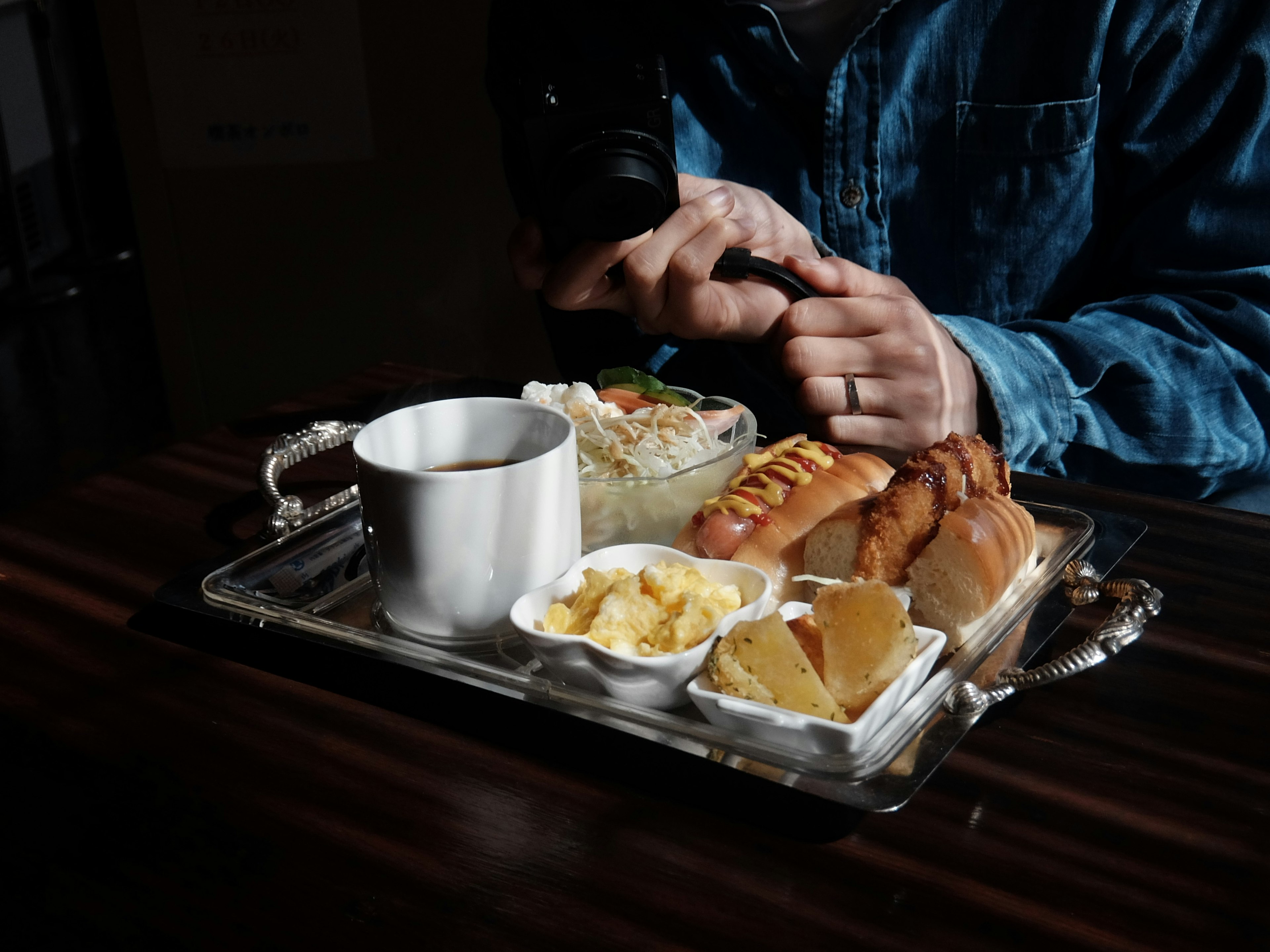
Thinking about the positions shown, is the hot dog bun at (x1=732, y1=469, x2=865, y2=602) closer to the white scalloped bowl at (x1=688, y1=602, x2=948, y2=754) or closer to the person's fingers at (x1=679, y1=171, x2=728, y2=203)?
the white scalloped bowl at (x1=688, y1=602, x2=948, y2=754)

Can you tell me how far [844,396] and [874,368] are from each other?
0.05 m

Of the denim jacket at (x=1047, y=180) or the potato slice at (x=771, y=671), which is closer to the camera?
the potato slice at (x=771, y=671)

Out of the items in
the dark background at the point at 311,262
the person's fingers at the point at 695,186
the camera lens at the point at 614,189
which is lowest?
the dark background at the point at 311,262

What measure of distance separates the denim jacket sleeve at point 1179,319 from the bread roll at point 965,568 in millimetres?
500

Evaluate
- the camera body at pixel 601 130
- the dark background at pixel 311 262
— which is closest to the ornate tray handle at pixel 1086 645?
the camera body at pixel 601 130

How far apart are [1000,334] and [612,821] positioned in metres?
0.97

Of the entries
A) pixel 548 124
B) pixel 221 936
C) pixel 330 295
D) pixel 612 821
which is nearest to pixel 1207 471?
pixel 548 124

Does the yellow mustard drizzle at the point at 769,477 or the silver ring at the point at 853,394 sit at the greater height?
the yellow mustard drizzle at the point at 769,477

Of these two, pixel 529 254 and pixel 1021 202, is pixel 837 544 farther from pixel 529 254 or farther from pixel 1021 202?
pixel 1021 202

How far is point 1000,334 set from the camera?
1373mm

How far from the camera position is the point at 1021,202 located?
1.58 metres

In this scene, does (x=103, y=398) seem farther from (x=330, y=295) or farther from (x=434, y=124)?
(x=434, y=124)

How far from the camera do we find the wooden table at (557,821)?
1.87 ft

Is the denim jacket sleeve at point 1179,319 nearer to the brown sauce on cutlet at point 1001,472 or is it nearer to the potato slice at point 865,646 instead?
the brown sauce on cutlet at point 1001,472
